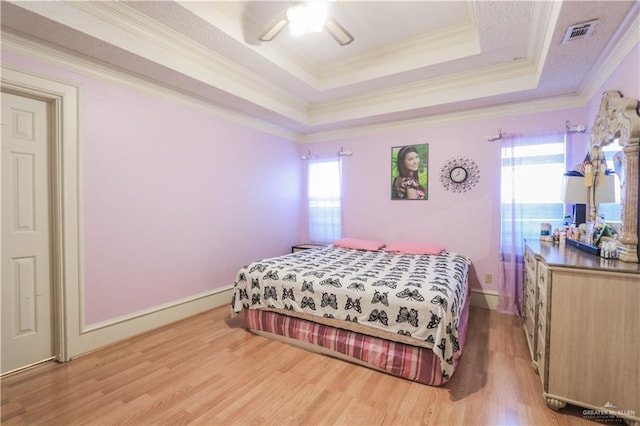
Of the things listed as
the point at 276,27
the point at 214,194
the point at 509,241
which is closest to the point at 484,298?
the point at 509,241

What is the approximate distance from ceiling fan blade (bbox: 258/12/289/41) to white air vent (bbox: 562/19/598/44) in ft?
6.27

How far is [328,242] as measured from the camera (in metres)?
4.65

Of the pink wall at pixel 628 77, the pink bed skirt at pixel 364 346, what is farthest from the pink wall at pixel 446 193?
the pink bed skirt at pixel 364 346

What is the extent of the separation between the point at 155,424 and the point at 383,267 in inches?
82.7

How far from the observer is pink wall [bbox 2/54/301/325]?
2467 millimetres

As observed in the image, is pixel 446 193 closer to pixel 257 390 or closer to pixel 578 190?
pixel 578 190

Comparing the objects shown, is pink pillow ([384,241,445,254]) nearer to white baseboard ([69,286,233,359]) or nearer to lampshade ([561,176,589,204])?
lampshade ([561,176,589,204])

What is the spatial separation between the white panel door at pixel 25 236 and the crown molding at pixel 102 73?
0.33 meters

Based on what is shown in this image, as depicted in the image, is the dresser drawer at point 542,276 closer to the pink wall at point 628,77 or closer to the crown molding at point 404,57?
the pink wall at point 628,77

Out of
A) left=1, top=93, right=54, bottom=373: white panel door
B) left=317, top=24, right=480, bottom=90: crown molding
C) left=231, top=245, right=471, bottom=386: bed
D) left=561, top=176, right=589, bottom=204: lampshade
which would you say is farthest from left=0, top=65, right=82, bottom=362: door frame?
left=561, top=176, right=589, bottom=204: lampshade

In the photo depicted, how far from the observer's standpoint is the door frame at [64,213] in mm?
2277

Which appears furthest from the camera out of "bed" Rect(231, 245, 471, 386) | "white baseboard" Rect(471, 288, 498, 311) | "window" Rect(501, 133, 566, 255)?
"white baseboard" Rect(471, 288, 498, 311)

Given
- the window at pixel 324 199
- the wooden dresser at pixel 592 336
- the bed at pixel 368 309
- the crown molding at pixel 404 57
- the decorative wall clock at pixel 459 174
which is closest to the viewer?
the wooden dresser at pixel 592 336

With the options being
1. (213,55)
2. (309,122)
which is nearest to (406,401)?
(213,55)
